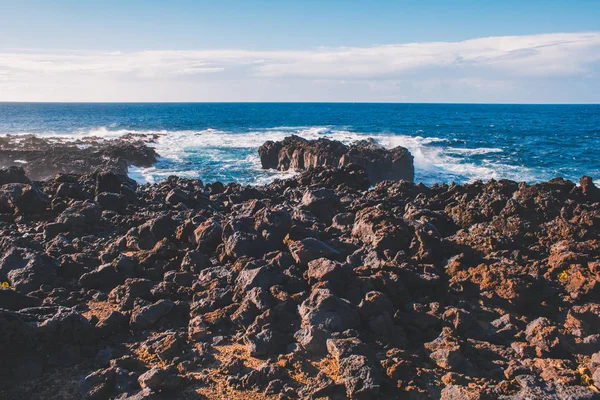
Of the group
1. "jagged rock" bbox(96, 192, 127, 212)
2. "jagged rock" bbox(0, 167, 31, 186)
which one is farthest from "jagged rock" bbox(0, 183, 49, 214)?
"jagged rock" bbox(0, 167, 31, 186)

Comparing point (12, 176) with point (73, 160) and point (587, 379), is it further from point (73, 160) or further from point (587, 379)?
point (587, 379)

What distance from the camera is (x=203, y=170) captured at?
39.5 meters

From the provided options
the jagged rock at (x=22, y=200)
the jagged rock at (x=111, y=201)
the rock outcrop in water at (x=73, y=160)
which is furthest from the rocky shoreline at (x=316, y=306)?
the rock outcrop in water at (x=73, y=160)

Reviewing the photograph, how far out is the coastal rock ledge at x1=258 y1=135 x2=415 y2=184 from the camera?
3522 cm

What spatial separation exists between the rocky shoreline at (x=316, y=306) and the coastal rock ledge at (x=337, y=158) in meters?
21.6

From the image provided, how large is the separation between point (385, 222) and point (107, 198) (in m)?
9.98

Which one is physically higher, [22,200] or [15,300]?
[22,200]

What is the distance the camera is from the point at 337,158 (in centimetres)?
3709

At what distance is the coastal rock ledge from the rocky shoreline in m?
21.6

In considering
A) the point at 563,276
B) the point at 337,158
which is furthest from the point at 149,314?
the point at 337,158

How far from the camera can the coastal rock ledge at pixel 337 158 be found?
116 ft

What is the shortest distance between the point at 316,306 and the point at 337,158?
97.3ft

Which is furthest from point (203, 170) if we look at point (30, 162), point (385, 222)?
point (385, 222)

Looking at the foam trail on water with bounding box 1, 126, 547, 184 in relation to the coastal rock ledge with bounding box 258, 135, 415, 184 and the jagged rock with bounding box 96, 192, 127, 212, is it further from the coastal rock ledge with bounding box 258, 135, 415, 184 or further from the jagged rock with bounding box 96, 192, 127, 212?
the jagged rock with bounding box 96, 192, 127, 212
